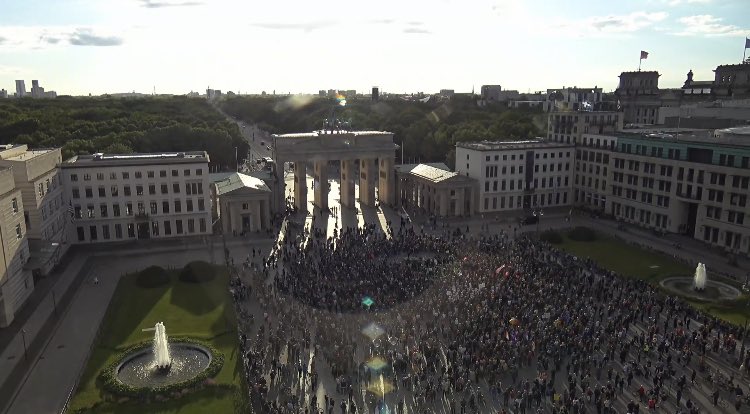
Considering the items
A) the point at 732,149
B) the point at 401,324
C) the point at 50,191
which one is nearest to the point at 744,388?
the point at 401,324

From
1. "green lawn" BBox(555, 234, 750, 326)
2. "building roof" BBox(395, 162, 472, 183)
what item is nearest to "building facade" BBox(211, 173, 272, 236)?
"building roof" BBox(395, 162, 472, 183)

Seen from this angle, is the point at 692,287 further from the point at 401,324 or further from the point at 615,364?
the point at 401,324

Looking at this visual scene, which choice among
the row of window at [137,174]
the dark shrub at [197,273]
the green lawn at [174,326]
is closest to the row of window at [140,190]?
the row of window at [137,174]

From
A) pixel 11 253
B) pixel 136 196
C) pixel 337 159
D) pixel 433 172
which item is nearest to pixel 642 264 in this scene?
pixel 433 172

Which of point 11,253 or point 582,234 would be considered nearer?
point 11,253

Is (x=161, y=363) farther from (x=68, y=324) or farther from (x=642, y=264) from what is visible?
(x=642, y=264)

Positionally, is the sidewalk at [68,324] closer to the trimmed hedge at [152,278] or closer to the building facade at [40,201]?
the trimmed hedge at [152,278]
